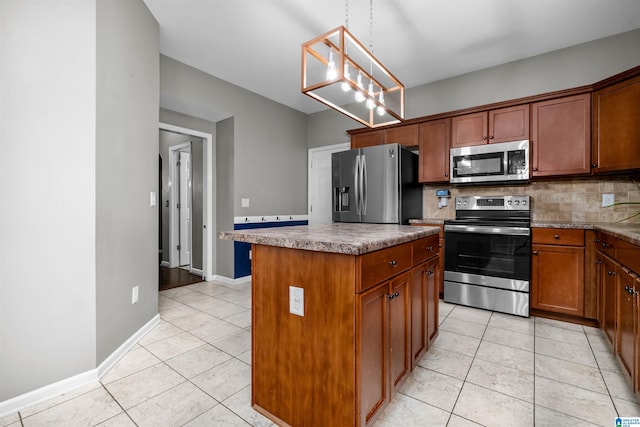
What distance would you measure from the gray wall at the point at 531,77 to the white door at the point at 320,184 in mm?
1574

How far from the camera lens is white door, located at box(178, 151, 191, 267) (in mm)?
4992

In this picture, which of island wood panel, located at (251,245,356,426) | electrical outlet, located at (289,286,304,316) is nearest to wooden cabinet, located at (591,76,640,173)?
island wood panel, located at (251,245,356,426)

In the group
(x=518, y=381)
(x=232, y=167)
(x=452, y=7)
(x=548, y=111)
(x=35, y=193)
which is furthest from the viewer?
(x=232, y=167)

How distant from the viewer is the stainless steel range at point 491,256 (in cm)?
280

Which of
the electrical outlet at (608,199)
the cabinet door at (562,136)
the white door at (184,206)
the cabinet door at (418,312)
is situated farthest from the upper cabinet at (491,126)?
the white door at (184,206)

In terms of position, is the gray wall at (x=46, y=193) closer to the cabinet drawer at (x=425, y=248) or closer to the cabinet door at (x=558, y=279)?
the cabinet drawer at (x=425, y=248)

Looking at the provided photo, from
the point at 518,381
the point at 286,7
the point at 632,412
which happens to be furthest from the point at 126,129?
the point at 632,412

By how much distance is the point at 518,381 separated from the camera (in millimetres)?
1762

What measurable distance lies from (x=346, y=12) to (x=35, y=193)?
2643mm

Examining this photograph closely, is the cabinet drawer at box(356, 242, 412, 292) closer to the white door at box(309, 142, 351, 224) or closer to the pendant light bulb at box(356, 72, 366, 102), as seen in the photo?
the pendant light bulb at box(356, 72, 366, 102)

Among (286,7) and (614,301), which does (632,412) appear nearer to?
(614,301)

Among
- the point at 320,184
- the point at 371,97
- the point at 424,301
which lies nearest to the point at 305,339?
the point at 424,301

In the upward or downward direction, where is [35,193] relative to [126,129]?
downward

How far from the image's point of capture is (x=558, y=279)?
2.68m
